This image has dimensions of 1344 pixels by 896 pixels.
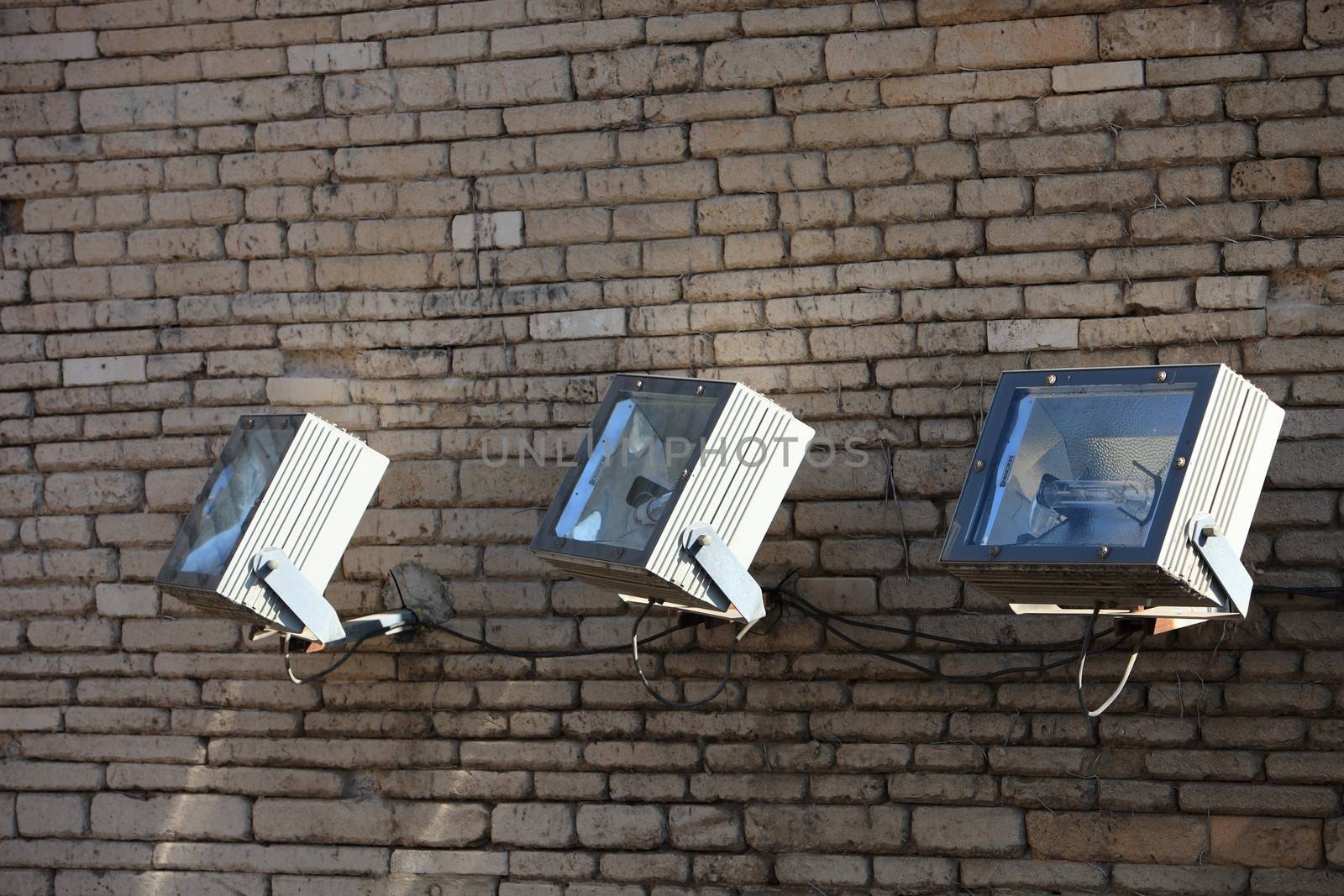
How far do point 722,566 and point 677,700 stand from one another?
67cm

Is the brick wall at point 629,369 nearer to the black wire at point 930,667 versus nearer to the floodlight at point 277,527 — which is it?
the black wire at point 930,667

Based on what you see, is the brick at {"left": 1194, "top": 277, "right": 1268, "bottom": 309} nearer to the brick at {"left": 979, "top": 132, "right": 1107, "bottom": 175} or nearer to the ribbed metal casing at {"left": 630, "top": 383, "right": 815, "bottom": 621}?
the brick at {"left": 979, "top": 132, "right": 1107, "bottom": 175}

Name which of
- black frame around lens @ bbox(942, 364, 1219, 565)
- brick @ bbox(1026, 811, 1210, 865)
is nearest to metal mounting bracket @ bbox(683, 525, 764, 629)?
black frame around lens @ bbox(942, 364, 1219, 565)

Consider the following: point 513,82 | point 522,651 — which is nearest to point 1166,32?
point 513,82

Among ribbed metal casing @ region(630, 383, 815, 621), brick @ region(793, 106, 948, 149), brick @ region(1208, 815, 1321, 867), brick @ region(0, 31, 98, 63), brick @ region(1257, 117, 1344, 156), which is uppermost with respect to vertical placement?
brick @ region(0, 31, 98, 63)

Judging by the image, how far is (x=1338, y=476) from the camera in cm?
290

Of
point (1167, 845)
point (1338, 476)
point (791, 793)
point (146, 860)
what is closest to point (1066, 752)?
point (1167, 845)

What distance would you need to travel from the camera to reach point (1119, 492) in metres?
2.45

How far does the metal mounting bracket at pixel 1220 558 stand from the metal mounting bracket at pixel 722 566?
84cm

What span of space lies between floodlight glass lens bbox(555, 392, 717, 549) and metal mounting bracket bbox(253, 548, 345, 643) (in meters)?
0.58

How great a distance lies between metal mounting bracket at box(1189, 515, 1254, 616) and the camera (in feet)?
7.78

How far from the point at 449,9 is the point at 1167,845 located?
2.63 metres

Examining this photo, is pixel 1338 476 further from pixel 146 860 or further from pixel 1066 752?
pixel 146 860

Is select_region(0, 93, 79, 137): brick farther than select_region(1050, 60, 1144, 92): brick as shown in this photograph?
Yes
